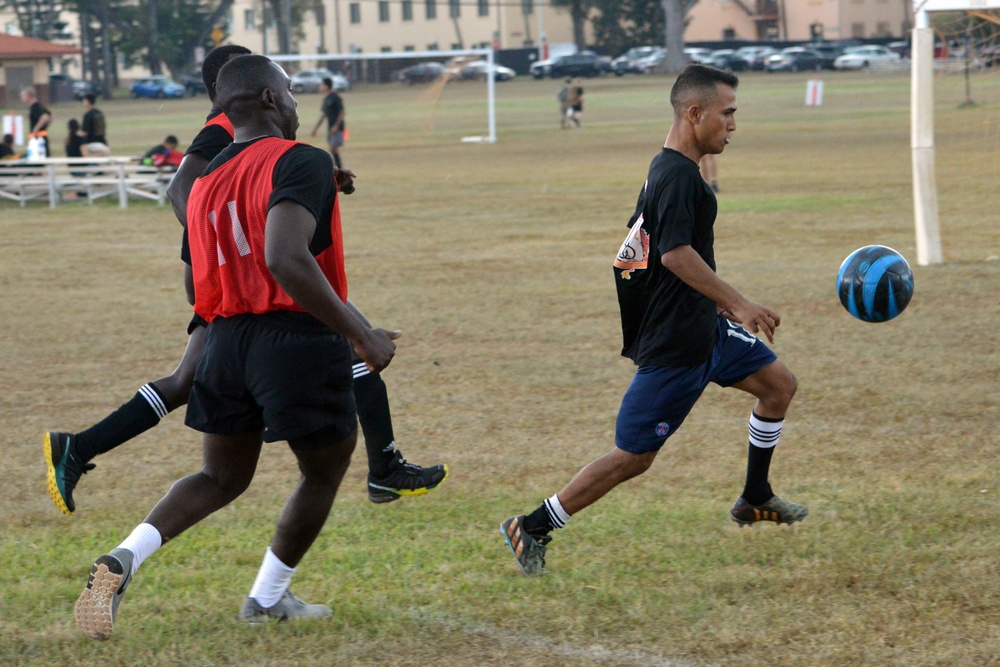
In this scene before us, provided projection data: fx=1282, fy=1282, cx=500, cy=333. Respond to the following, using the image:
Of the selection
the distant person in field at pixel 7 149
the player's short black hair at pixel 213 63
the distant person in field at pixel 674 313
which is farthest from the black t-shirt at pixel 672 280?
the distant person in field at pixel 7 149

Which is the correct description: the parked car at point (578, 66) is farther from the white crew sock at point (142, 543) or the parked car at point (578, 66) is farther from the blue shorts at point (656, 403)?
the white crew sock at point (142, 543)

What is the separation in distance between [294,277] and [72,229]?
15100 mm

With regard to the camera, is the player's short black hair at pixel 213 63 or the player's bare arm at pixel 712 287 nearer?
the player's bare arm at pixel 712 287

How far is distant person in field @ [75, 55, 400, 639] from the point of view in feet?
12.4

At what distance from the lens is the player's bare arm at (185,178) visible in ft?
15.5

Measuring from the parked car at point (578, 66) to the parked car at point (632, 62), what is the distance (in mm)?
690

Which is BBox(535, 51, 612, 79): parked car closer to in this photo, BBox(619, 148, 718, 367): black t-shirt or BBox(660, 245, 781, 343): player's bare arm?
BBox(619, 148, 718, 367): black t-shirt

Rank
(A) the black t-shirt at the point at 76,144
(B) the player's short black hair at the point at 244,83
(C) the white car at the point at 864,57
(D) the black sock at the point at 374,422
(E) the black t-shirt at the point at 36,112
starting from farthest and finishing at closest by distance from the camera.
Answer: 1. (C) the white car at the point at 864,57
2. (E) the black t-shirt at the point at 36,112
3. (A) the black t-shirt at the point at 76,144
4. (D) the black sock at the point at 374,422
5. (B) the player's short black hair at the point at 244,83

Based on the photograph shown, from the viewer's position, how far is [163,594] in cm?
464

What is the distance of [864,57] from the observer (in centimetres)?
7281

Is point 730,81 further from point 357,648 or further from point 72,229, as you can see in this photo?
point 72,229

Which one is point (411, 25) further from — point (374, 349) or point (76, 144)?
point (374, 349)

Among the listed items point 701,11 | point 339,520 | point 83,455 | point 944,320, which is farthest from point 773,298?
point 701,11

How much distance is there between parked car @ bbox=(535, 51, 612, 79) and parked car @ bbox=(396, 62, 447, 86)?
38.7m
